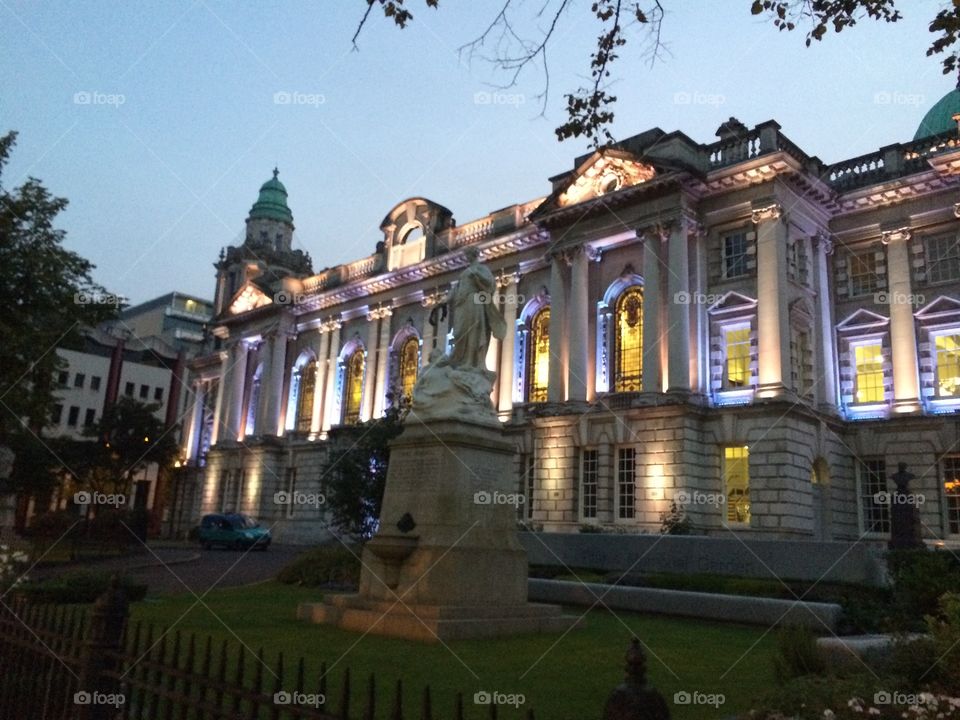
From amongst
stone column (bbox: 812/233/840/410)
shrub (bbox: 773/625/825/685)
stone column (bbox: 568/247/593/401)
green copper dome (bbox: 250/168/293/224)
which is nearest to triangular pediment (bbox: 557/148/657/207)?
stone column (bbox: 568/247/593/401)

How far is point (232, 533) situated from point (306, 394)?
49.4 ft

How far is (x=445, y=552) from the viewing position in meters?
11.1

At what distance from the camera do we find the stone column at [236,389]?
53.7 m

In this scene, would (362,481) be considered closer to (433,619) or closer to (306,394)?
(433,619)

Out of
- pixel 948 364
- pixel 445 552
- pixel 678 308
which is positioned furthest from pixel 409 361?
pixel 445 552

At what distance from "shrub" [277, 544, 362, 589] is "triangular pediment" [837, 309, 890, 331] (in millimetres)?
20681

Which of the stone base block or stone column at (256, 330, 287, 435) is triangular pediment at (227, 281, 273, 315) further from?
the stone base block

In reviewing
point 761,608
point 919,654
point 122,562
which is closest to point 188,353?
point 122,562

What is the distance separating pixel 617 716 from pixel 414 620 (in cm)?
728

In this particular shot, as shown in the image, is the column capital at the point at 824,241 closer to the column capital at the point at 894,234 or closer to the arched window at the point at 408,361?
the column capital at the point at 894,234

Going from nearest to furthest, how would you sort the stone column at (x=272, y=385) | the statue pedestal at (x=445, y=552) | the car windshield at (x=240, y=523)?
the statue pedestal at (x=445, y=552) < the car windshield at (x=240, y=523) < the stone column at (x=272, y=385)

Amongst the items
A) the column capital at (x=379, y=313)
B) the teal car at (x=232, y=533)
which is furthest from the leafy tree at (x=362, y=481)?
the column capital at (x=379, y=313)

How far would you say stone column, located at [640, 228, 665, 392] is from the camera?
3044 centimetres

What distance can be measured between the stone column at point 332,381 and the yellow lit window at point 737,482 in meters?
24.8
